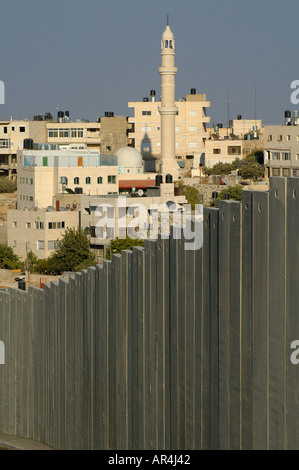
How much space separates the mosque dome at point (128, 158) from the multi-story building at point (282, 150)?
27.7 ft

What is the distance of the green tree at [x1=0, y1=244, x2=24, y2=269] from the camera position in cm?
5322

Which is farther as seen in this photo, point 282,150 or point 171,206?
point 282,150

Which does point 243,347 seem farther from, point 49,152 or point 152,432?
point 49,152

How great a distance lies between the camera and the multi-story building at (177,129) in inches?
3575

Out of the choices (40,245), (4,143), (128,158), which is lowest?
(40,245)

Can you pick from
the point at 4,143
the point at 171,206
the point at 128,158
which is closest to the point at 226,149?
the point at 128,158

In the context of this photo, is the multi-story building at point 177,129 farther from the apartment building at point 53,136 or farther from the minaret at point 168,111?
the minaret at point 168,111

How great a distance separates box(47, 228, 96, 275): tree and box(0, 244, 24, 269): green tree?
151cm

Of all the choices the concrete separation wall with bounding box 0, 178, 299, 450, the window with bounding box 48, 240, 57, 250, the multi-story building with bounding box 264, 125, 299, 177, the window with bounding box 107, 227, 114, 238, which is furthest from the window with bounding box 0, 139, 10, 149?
the concrete separation wall with bounding box 0, 178, 299, 450

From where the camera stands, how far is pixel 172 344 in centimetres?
1666

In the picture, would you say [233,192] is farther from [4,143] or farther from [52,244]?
[4,143]

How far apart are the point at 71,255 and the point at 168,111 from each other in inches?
979
